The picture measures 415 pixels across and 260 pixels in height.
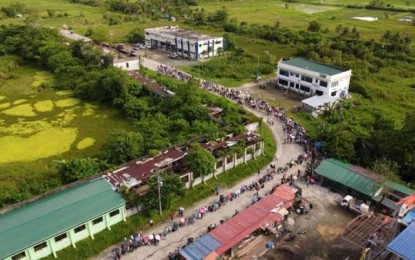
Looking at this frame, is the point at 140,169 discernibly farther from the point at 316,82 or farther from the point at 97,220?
the point at 316,82

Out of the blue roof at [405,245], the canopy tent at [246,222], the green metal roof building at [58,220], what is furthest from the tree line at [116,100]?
the blue roof at [405,245]

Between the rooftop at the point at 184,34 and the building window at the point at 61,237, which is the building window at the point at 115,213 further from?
the rooftop at the point at 184,34

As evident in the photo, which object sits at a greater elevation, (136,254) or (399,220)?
(399,220)

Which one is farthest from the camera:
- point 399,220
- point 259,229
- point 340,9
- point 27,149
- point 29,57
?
point 340,9

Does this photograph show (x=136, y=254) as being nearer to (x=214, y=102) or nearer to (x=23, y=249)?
(x=23, y=249)

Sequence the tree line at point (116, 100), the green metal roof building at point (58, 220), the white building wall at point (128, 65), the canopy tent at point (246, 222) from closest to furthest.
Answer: the green metal roof building at point (58, 220) → the canopy tent at point (246, 222) → the tree line at point (116, 100) → the white building wall at point (128, 65)

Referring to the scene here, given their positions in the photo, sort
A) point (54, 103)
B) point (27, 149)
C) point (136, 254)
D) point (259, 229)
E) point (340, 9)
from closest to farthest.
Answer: point (136, 254)
point (259, 229)
point (27, 149)
point (54, 103)
point (340, 9)

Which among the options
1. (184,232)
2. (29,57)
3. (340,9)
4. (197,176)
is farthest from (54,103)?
(340,9)
